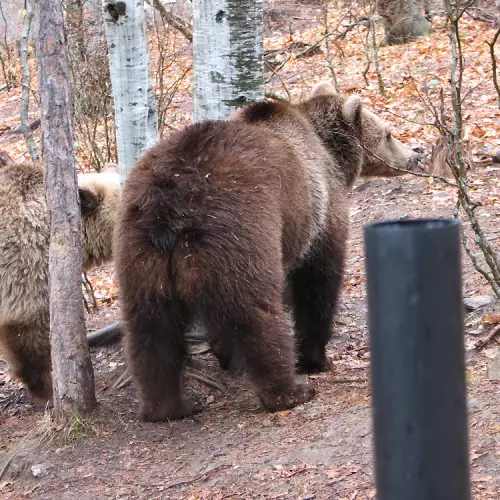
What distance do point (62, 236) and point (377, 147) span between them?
3386 mm

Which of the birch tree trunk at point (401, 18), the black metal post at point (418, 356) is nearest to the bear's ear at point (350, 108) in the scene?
the black metal post at point (418, 356)

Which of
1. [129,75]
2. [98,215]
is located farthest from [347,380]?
[129,75]

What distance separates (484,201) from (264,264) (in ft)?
15.5

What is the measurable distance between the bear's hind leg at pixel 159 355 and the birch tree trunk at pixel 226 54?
7.65ft

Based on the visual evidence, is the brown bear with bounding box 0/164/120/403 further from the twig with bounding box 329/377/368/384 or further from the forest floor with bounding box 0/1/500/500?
the twig with bounding box 329/377/368/384

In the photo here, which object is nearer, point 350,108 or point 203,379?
point 203,379

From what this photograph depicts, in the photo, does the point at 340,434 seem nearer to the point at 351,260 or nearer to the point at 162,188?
the point at 162,188

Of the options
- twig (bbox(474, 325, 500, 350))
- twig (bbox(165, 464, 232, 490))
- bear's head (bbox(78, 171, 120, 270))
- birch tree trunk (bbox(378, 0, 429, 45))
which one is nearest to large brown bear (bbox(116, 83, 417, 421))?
twig (bbox(165, 464, 232, 490))

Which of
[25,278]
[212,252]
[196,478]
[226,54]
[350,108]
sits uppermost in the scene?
[226,54]

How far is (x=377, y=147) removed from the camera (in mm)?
7125

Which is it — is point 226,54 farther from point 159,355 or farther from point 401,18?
point 401,18

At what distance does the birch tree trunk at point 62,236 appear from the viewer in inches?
187

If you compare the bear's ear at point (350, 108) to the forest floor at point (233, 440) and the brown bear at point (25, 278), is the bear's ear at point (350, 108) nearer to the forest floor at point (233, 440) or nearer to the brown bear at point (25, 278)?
the forest floor at point (233, 440)

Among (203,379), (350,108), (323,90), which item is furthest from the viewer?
(323,90)
